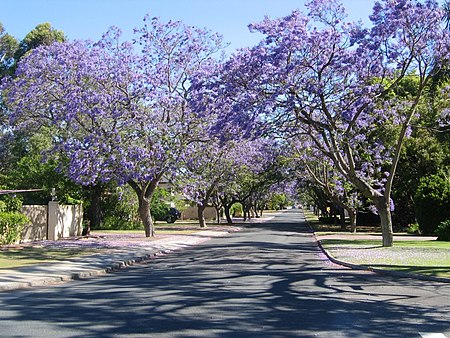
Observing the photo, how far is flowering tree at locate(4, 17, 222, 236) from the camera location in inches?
942

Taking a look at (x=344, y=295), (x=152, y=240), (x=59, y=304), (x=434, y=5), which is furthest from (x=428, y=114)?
(x=59, y=304)

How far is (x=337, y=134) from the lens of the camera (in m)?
22.8

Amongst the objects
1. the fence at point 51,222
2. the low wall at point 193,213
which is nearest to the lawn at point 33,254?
the fence at point 51,222

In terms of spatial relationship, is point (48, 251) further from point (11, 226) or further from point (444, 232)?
point (444, 232)

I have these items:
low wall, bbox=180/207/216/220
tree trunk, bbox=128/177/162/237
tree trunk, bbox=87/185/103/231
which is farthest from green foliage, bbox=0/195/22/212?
low wall, bbox=180/207/216/220

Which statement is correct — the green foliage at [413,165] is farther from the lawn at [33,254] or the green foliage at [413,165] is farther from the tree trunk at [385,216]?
the lawn at [33,254]

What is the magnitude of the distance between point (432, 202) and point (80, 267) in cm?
2289

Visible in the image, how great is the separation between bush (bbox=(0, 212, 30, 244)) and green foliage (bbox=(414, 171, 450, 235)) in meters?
23.1

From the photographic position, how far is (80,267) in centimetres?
1664

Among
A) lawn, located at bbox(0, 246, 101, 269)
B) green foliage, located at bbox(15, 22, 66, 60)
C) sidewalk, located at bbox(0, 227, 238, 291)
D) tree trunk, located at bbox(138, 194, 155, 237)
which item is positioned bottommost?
sidewalk, located at bbox(0, 227, 238, 291)

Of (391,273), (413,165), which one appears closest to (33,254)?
(391,273)

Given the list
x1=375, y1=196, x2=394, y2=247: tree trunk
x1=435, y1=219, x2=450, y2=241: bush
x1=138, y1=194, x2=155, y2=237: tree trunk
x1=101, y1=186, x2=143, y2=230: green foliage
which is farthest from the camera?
x1=101, y1=186, x2=143, y2=230: green foliage

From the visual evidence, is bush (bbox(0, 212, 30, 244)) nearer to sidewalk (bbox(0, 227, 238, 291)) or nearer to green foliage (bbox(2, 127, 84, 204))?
sidewalk (bbox(0, 227, 238, 291))

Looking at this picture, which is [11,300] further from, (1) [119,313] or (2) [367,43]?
(2) [367,43]
